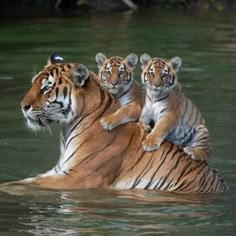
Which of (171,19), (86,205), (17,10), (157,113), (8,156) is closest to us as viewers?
(86,205)

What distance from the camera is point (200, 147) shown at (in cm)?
852

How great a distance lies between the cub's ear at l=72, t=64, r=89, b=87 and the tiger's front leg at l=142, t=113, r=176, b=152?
2.23 feet

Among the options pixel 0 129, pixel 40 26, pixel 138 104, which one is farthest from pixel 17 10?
pixel 138 104

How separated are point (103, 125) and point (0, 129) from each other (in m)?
3.20

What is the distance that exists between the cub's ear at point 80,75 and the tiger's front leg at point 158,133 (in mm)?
680

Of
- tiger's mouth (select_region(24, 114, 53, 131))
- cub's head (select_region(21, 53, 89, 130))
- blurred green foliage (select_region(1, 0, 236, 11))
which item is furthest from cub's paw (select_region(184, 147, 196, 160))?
blurred green foliage (select_region(1, 0, 236, 11))

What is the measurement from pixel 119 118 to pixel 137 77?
20.3ft

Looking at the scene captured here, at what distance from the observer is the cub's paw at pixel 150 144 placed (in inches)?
323

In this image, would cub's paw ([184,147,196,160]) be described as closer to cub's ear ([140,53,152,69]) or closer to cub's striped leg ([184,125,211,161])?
cub's striped leg ([184,125,211,161])

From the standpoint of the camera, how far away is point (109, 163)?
8172 mm

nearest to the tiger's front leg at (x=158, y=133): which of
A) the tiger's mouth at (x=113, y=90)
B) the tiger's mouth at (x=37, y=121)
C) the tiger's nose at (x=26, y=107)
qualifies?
the tiger's mouth at (x=113, y=90)

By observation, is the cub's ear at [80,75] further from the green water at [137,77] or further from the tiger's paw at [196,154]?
the tiger's paw at [196,154]

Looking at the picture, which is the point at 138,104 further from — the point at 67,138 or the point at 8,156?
the point at 8,156

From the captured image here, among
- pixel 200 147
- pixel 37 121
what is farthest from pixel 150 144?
pixel 37 121
